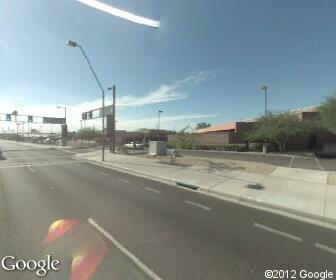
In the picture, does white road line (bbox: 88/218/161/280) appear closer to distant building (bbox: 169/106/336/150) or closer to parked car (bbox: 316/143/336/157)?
parked car (bbox: 316/143/336/157)

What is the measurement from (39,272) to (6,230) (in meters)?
2.57

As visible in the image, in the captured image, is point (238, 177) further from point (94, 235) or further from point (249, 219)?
point (94, 235)

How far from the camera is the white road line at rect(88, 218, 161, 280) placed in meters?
4.87

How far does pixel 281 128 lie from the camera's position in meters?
32.9

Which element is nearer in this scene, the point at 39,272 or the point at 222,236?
the point at 39,272

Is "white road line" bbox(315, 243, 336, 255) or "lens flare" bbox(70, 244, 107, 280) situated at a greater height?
"lens flare" bbox(70, 244, 107, 280)

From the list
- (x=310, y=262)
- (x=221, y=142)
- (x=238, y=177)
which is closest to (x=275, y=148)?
(x=221, y=142)

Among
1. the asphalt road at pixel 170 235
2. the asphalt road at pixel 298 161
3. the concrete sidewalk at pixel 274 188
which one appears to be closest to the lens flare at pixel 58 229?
the asphalt road at pixel 170 235

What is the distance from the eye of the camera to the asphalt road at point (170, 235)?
5.13m

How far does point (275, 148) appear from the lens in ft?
120

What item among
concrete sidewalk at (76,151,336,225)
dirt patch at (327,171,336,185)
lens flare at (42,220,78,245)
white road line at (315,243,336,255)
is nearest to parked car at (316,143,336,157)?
concrete sidewalk at (76,151,336,225)

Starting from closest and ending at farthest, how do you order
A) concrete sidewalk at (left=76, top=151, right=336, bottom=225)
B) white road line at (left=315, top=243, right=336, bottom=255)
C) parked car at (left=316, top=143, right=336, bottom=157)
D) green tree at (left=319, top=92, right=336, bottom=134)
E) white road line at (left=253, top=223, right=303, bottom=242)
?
white road line at (left=315, top=243, right=336, bottom=255) < white road line at (left=253, top=223, right=303, bottom=242) < concrete sidewalk at (left=76, top=151, right=336, bottom=225) < green tree at (left=319, top=92, right=336, bottom=134) < parked car at (left=316, top=143, right=336, bottom=157)

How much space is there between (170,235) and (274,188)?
668 centimetres

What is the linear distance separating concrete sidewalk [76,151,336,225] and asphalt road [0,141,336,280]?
0.83 m
